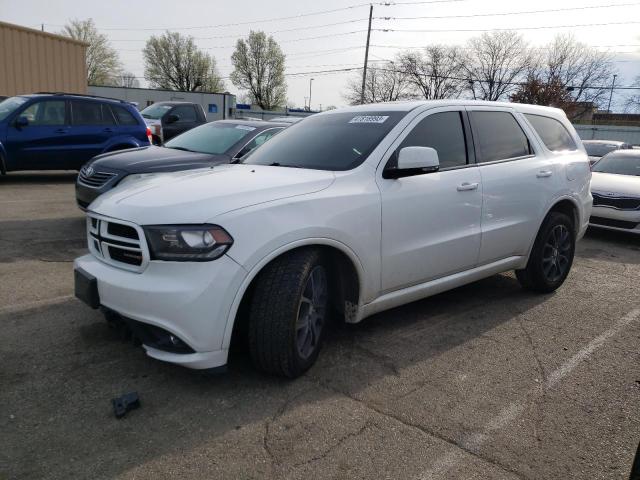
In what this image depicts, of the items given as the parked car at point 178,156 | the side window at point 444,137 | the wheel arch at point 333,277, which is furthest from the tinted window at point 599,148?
the wheel arch at point 333,277

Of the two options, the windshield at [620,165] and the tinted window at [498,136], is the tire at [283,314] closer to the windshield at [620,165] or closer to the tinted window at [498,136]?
the tinted window at [498,136]

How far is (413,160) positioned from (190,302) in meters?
1.70

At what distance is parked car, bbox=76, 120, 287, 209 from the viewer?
614 cm

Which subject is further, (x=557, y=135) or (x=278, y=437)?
(x=557, y=135)

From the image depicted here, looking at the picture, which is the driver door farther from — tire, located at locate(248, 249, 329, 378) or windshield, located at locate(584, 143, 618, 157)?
windshield, located at locate(584, 143, 618, 157)

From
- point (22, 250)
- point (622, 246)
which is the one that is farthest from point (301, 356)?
point (622, 246)

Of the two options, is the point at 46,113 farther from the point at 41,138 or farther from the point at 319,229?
the point at 319,229

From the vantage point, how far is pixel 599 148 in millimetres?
14625

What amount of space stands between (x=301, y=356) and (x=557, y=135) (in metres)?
3.69

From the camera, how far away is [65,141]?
9812 millimetres

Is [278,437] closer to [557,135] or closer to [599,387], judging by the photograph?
[599,387]

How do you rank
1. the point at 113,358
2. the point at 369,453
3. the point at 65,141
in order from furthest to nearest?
1. the point at 65,141
2. the point at 113,358
3. the point at 369,453

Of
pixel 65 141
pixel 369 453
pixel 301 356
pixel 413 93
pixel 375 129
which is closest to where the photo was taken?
pixel 369 453

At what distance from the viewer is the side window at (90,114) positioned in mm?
9938
